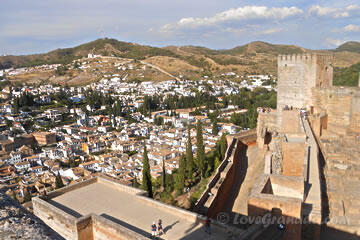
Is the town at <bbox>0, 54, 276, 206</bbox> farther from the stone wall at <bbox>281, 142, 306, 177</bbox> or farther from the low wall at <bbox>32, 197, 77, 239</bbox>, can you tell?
the stone wall at <bbox>281, 142, 306, 177</bbox>

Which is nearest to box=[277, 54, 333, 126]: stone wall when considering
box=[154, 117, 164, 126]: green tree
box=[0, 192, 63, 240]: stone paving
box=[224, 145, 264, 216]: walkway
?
box=[224, 145, 264, 216]: walkway

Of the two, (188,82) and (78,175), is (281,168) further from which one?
(188,82)

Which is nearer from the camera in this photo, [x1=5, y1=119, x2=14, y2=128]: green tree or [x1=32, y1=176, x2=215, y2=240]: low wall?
[x1=32, y1=176, x2=215, y2=240]: low wall

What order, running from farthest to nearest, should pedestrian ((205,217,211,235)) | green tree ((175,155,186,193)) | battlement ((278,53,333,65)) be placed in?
green tree ((175,155,186,193)), battlement ((278,53,333,65)), pedestrian ((205,217,211,235))

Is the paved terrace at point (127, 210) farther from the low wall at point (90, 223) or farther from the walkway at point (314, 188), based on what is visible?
the walkway at point (314, 188)

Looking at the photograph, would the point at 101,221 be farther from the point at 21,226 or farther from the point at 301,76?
the point at 301,76

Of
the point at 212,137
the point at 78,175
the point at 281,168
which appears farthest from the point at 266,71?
the point at 281,168

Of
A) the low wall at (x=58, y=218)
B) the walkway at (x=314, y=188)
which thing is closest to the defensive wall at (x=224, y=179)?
the walkway at (x=314, y=188)
